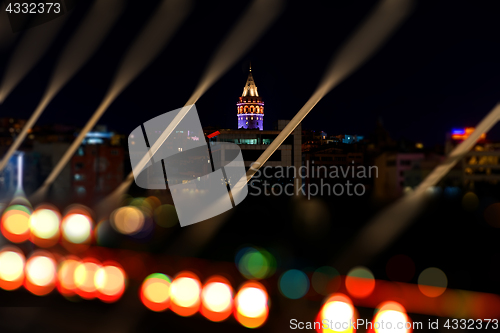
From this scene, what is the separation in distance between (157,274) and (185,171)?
407 inches

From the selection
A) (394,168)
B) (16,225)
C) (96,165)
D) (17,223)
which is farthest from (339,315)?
(394,168)

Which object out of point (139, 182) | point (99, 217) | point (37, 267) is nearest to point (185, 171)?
point (99, 217)

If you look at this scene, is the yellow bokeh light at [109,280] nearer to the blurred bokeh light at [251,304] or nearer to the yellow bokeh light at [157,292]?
the yellow bokeh light at [157,292]

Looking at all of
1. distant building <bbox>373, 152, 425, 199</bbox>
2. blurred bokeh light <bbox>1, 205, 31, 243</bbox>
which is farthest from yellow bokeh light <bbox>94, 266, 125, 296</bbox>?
distant building <bbox>373, 152, 425, 199</bbox>

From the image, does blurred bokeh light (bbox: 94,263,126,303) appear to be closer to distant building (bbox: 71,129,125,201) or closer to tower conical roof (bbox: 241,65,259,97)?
tower conical roof (bbox: 241,65,259,97)

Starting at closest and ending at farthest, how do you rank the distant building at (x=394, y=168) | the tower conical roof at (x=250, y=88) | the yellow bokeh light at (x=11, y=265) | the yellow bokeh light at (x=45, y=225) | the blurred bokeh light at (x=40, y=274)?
the blurred bokeh light at (x=40, y=274) → the yellow bokeh light at (x=11, y=265) → the yellow bokeh light at (x=45, y=225) → the tower conical roof at (x=250, y=88) → the distant building at (x=394, y=168)

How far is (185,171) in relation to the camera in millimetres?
14062

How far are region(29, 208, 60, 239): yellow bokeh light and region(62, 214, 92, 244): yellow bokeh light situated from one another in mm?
176

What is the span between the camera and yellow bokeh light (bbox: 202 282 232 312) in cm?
319

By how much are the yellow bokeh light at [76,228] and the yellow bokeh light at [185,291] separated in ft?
17.8

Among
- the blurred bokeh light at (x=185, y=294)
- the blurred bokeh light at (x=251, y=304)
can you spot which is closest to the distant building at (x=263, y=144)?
the blurred bokeh light at (x=185, y=294)

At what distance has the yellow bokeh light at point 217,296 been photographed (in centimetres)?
319

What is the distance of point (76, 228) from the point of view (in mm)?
9398

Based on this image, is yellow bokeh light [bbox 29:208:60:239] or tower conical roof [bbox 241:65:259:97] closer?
yellow bokeh light [bbox 29:208:60:239]
